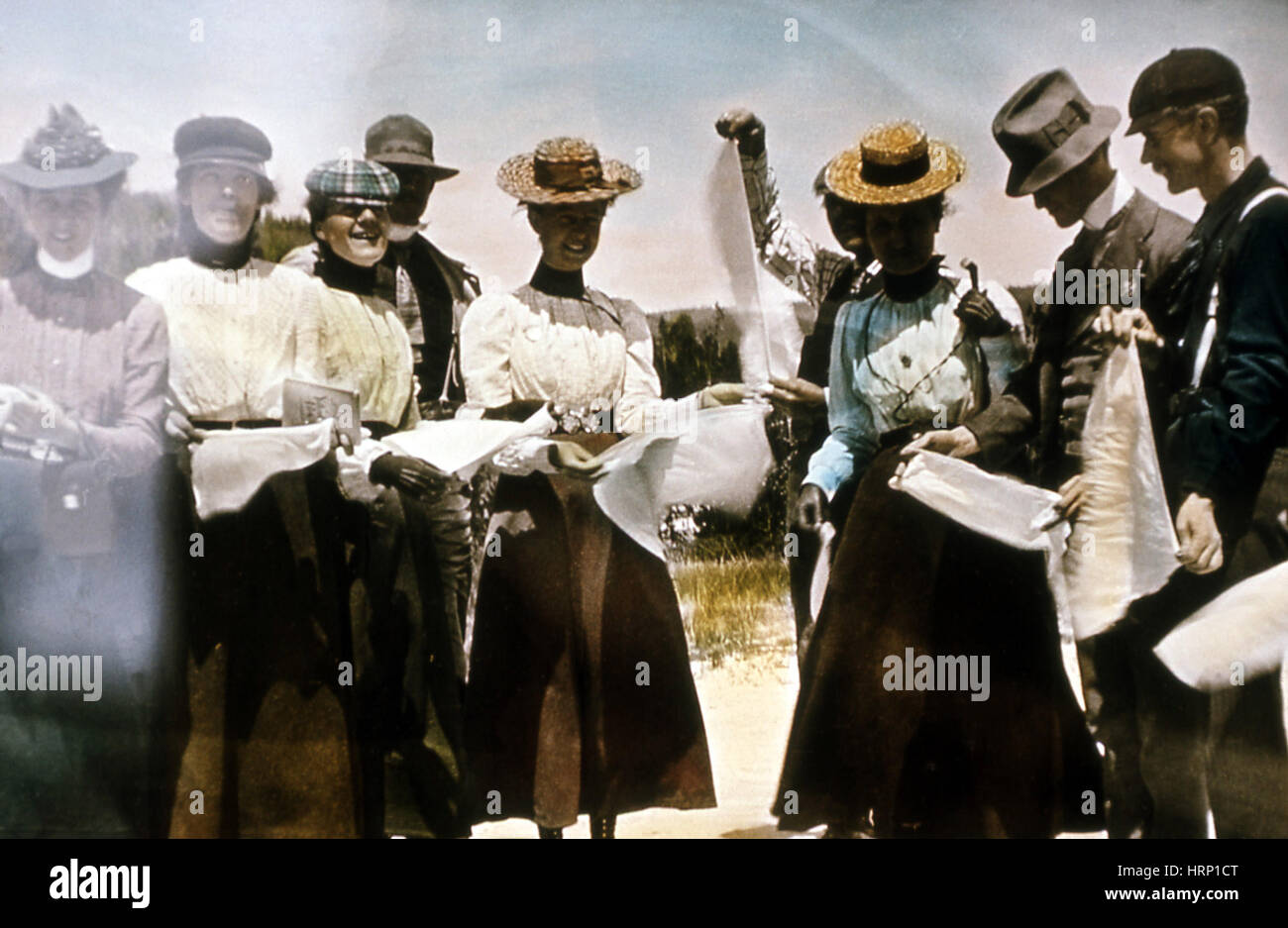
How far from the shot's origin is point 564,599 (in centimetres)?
643

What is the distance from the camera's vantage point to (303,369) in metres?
6.36

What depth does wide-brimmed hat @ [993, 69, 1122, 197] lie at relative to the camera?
6508 millimetres

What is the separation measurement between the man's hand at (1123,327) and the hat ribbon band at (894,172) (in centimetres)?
85

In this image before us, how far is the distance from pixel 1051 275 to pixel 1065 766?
1841 millimetres

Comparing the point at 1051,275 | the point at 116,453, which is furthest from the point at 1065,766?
the point at 116,453

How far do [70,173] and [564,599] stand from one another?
2.44m

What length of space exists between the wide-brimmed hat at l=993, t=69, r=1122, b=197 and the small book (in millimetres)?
2597

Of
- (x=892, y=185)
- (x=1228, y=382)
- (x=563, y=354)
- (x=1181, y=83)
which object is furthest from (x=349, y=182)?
(x=1228, y=382)

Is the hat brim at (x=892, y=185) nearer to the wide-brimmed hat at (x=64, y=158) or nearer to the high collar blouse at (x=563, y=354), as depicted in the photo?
the high collar blouse at (x=563, y=354)

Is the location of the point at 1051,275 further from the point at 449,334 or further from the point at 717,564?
the point at 449,334

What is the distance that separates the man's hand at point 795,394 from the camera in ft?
21.4

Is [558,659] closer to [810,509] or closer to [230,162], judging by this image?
[810,509]

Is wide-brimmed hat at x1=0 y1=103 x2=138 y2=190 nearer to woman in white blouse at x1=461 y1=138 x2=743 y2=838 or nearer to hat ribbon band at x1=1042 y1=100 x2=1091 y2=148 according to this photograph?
woman in white blouse at x1=461 y1=138 x2=743 y2=838

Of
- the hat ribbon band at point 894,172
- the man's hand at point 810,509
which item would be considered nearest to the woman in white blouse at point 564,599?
the man's hand at point 810,509
